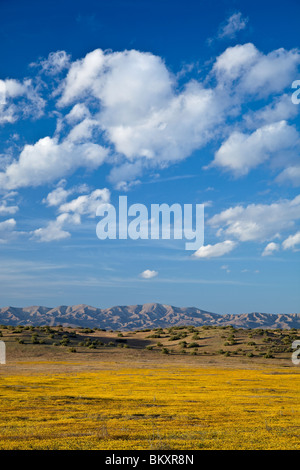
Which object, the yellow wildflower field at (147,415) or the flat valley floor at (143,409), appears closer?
the yellow wildflower field at (147,415)

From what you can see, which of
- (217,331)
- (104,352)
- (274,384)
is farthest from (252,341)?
(274,384)

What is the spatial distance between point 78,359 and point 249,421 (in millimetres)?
55881

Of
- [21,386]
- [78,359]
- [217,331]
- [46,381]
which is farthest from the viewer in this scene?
[217,331]

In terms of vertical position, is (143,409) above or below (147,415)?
below

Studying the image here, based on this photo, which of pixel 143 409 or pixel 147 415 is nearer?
pixel 147 415

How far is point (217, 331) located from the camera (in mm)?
109188

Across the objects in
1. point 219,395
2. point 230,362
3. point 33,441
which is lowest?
point 230,362

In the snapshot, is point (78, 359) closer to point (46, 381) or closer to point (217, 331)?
point (46, 381)

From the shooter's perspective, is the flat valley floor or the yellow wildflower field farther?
the flat valley floor

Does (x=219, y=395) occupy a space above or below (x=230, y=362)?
above

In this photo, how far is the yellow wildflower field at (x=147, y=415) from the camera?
1808 centimetres

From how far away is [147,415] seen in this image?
25.0 m

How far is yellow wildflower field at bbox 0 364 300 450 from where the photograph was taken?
59.3 ft
